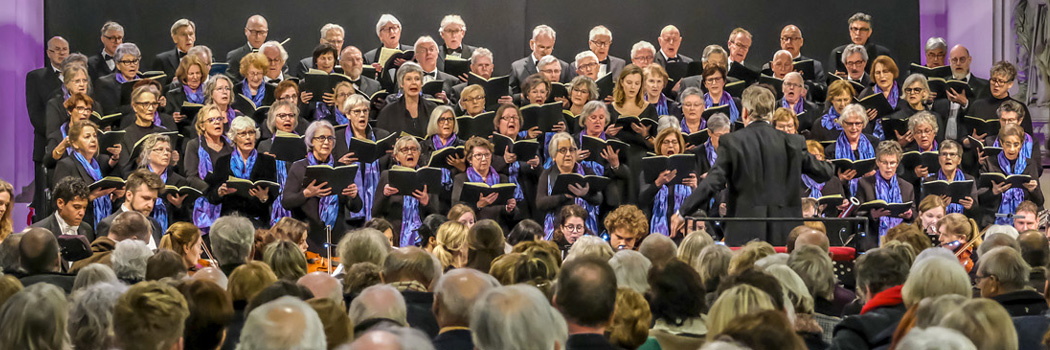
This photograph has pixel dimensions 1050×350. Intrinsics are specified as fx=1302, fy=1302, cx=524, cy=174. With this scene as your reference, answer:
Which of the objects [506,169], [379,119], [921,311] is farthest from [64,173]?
[921,311]

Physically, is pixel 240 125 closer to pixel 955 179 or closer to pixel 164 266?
pixel 164 266

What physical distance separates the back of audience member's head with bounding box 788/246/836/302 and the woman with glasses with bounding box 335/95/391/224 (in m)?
4.37

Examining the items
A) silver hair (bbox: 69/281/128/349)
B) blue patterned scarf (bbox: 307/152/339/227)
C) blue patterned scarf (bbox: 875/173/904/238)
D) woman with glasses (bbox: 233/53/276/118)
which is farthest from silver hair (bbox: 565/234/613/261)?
woman with glasses (bbox: 233/53/276/118)

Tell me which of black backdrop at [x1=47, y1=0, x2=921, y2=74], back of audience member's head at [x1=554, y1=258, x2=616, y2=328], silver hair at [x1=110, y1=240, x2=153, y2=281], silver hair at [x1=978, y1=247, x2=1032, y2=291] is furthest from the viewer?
black backdrop at [x1=47, y1=0, x2=921, y2=74]

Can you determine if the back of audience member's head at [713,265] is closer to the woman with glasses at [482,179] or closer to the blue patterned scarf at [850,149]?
the woman with glasses at [482,179]

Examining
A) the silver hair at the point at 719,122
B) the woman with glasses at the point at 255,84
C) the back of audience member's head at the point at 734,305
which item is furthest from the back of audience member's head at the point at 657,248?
the woman with glasses at the point at 255,84

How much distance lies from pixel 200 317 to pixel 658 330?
4.22 feet

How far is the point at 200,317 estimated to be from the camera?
3.29 metres

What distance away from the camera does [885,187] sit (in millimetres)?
8609

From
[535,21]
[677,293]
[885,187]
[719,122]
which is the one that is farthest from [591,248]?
[535,21]

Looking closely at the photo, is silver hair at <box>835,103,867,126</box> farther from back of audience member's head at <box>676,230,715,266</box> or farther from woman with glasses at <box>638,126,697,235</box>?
back of audience member's head at <box>676,230,715,266</box>

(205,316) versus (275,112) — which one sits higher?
(275,112)

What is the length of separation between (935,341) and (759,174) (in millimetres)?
4096

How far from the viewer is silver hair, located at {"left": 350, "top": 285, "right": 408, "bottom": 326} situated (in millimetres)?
3408
